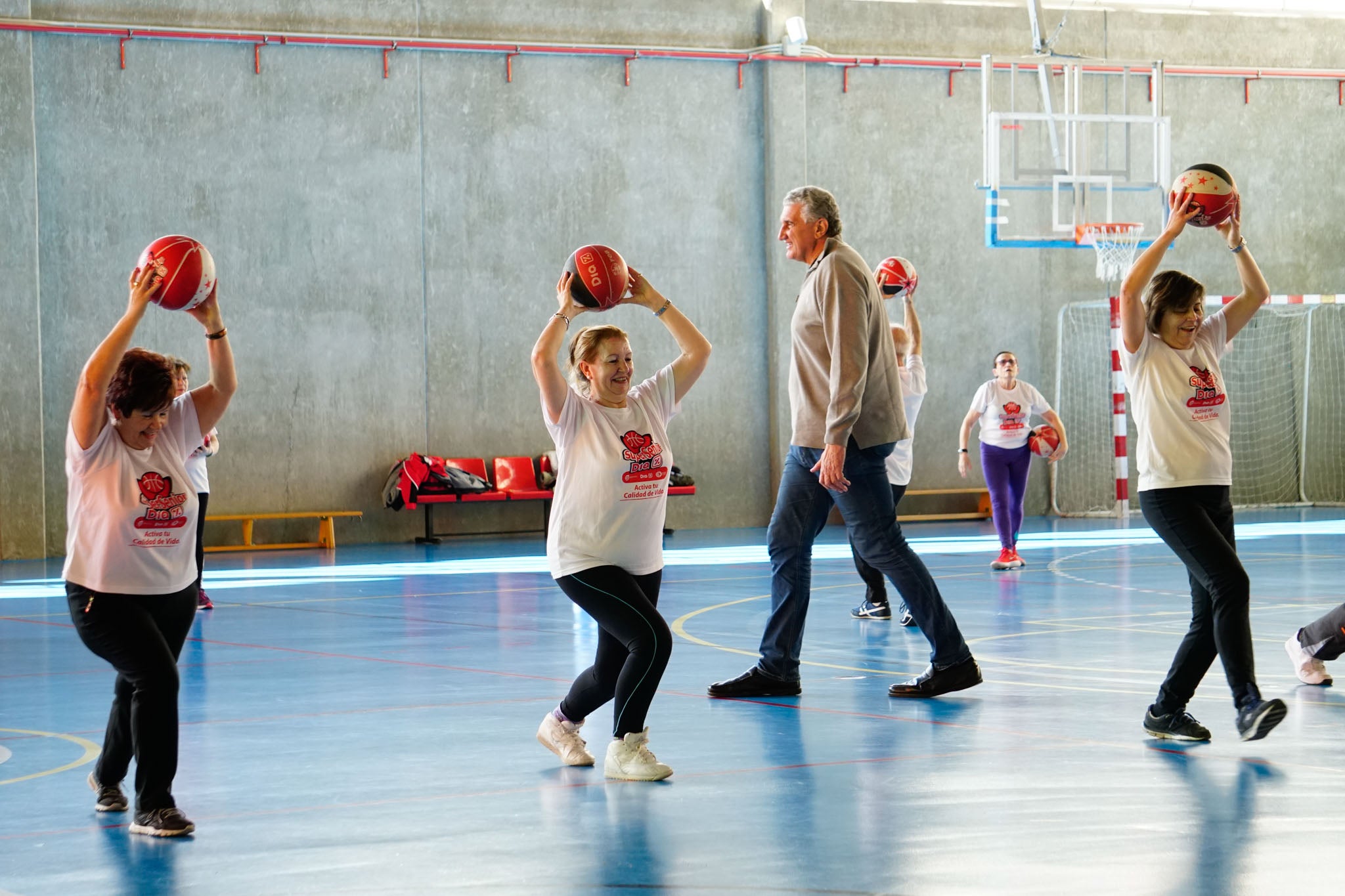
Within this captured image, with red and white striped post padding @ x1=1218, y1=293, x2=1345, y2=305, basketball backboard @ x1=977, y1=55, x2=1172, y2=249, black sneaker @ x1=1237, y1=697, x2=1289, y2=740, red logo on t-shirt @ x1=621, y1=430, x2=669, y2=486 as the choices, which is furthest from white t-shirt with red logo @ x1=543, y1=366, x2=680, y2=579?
red and white striped post padding @ x1=1218, y1=293, x2=1345, y2=305

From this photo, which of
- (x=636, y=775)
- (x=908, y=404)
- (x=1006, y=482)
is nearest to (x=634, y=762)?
(x=636, y=775)

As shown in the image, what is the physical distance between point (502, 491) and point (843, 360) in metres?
11.6

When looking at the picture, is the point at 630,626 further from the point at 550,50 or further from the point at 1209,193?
the point at 550,50

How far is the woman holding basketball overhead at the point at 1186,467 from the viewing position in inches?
208

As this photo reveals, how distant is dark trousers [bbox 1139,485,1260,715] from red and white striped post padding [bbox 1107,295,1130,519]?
14.2 meters

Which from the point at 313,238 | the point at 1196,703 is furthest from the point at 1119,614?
the point at 313,238

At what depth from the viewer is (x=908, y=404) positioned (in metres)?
10.2

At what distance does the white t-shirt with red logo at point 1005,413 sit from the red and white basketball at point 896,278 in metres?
2.43

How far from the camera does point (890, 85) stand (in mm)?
19500

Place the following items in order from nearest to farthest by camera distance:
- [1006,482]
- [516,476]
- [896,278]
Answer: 1. [896,278]
2. [1006,482]
3. [516,476]

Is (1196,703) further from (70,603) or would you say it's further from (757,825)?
(70,603)

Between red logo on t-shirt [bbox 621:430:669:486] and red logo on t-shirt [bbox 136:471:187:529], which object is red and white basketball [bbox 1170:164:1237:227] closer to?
red logo on t-shirt [bbox 621:430:669:486]

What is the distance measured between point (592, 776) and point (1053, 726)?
1.76 metres

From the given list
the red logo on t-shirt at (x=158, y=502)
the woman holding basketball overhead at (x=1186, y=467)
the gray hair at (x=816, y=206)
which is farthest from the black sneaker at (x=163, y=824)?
the gray hair at (x=816, y=206)
